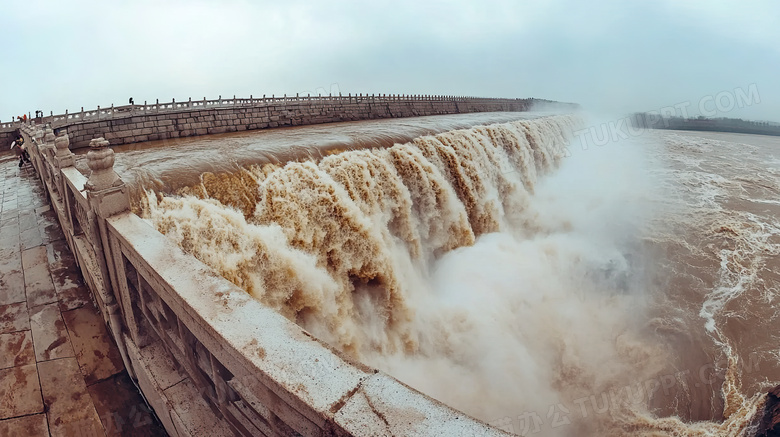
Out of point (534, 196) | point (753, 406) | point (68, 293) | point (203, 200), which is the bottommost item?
point (753, 406)

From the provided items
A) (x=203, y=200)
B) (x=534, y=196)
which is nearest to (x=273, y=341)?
(x=203, y=200)

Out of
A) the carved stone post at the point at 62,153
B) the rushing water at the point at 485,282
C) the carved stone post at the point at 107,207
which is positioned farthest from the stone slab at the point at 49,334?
the carved stone post at the point at 62,153

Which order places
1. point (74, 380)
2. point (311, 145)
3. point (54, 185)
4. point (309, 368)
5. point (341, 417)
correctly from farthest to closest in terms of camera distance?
1. point (311, 145)
2. point (54, 185)
3. point (74, 380)
4. point (309, 368)
5. point (341, 417)

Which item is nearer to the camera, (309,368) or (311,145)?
(309,368)

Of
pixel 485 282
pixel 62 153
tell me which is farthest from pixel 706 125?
pixel 62 153

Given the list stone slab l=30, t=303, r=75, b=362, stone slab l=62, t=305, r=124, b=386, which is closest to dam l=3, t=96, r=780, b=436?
stone slab l=62, t=305, r=124, b=386

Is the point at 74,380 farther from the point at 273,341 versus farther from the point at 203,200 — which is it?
the point at 203,200

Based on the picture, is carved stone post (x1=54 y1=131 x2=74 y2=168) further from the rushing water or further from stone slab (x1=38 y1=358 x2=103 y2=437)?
stone slab (x1=38 y1=358 x2=103 y2=437)
